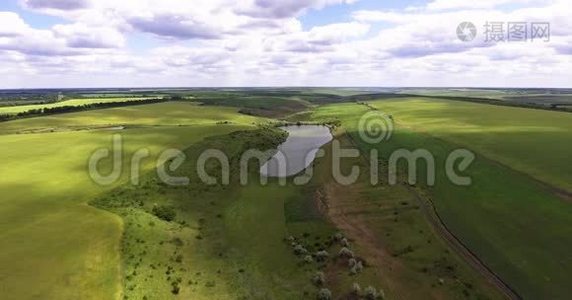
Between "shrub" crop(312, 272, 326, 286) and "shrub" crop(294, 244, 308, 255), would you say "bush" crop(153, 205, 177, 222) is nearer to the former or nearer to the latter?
"shrub" crop(294, 244, 308, 255)

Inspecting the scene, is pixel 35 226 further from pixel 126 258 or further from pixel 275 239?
pixel 275 239

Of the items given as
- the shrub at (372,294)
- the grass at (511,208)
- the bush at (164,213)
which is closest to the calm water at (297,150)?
the grass at (511,208)

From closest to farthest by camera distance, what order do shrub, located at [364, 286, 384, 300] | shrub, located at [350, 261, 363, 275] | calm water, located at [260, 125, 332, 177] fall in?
1. shrub, located at [364, 286, 384, 300]
2. shrub, located at [350, 261, 363, 275]
3. calm water, located at [260, 125, 332, 177]

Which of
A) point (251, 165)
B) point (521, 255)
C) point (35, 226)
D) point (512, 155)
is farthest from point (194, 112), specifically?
point (521, 255)

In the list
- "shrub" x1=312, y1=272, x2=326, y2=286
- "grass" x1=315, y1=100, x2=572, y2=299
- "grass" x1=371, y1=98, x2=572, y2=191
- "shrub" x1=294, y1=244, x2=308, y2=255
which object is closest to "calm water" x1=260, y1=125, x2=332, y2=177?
"grass" x1=315, y1=100, x2=572, y2=299

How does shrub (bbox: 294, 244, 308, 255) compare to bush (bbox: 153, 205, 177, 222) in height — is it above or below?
below

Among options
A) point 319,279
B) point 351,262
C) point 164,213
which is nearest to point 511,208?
point 351,262

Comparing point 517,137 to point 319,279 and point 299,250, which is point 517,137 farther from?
point 319,279
